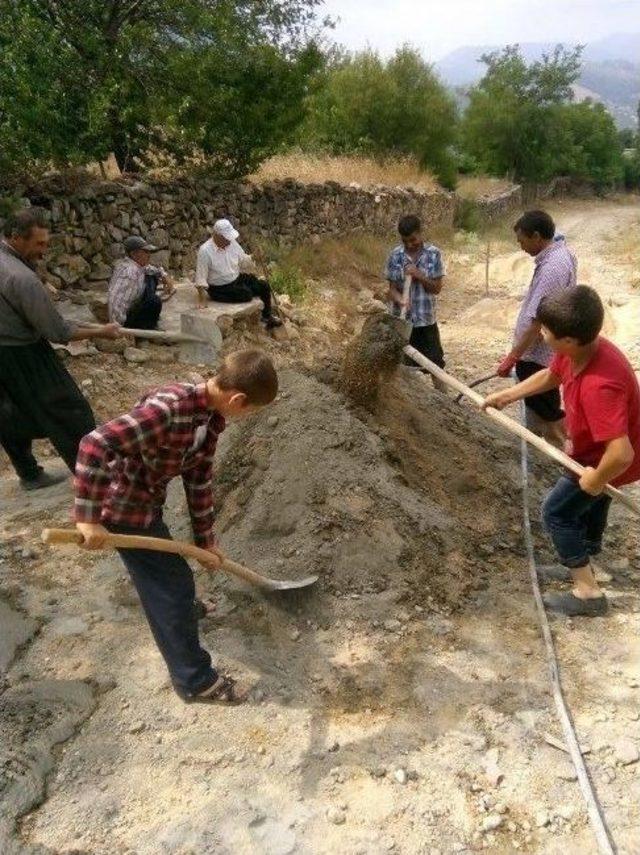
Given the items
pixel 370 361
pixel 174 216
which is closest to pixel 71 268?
pixel 174 216

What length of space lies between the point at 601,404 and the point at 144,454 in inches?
65.5

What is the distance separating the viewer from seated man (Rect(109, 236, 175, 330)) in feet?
19.3

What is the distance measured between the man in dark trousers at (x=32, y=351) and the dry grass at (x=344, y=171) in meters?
7.71

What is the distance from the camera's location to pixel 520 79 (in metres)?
28.9

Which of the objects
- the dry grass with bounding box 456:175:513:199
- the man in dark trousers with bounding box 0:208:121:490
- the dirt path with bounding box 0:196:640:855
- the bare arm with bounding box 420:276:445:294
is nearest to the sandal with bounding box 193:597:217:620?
the dirt path with bounding box 0:196:640:855

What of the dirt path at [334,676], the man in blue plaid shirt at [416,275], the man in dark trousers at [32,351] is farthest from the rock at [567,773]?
the man in blue plaid shirt at [416,275]

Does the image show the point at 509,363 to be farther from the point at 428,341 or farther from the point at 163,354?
the point at 163,354

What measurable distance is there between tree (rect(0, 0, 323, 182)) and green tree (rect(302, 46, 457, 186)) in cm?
820

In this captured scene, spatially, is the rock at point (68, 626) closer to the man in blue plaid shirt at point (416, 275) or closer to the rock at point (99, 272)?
the man in blue plaid shirt at point (416, 275)

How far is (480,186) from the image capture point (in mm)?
24297

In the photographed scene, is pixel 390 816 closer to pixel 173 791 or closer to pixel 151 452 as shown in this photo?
pixel 173 791

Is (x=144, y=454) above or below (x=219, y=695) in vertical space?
above

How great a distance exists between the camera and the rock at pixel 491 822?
211cm

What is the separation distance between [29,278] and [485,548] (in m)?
2.69
